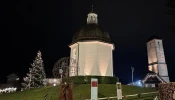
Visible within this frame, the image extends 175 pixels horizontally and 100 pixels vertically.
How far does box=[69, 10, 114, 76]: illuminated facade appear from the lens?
30281 mm

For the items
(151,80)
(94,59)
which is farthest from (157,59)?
(94,59)

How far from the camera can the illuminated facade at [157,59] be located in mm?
66938

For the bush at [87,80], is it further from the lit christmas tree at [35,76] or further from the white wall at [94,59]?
the lit christmas tree at [35,76]

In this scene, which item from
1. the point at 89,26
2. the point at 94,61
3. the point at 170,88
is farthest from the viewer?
the point at 89,26

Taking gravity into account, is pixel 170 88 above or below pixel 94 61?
below

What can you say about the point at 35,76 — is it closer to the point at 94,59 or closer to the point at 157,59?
the point at 94,59

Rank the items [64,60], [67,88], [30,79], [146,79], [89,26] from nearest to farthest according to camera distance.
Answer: [67,88] < [64,60] < [89,26] < [30,79] < [146,79]

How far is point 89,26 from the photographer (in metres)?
33.6

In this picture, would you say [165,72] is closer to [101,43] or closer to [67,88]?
[101,43]

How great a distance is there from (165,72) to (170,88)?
2424 inches

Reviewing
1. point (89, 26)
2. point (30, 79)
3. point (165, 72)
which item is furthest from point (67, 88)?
point (165, 72)

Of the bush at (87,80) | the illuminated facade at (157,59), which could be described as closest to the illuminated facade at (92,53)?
the bush at (87,80)

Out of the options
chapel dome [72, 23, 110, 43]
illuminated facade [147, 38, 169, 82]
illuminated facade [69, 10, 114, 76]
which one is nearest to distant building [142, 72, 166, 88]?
illuminated facade [147, 38, 169, 82]

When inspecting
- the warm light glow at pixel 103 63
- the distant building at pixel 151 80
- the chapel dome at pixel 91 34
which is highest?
the chapel dome at pixel 91 34
